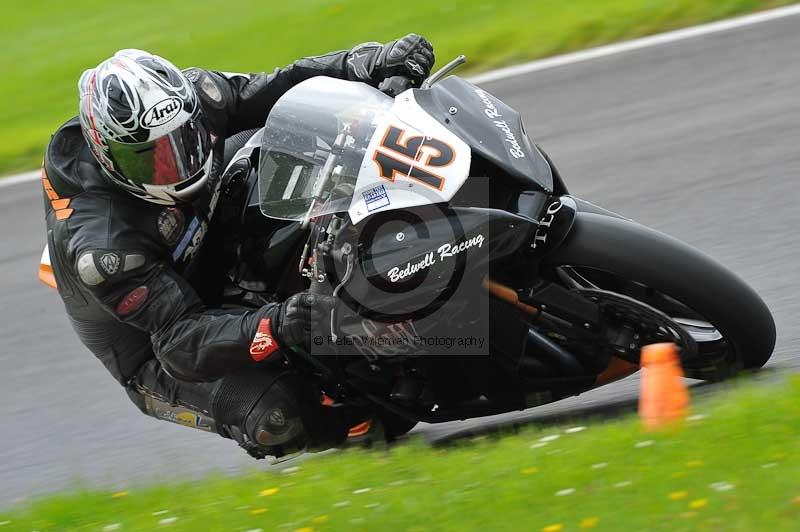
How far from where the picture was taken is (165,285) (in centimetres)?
418

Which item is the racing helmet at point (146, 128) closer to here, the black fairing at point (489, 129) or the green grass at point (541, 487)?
the black fairing at point (489, 129)

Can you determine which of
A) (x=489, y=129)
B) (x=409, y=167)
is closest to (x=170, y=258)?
(x=409, y=167)

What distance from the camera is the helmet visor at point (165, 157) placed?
4.01 metres

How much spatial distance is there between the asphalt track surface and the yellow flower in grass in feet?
4.32

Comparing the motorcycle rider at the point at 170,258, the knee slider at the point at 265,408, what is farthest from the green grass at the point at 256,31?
the knee slider at the point at 265,408

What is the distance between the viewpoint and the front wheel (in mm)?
3875

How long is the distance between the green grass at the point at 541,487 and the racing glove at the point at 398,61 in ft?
4.44

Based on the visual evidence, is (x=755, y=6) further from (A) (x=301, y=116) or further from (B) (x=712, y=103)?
(A) (x=301, y=116)

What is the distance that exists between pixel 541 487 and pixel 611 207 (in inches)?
126

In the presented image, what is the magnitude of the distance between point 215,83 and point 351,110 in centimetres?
108

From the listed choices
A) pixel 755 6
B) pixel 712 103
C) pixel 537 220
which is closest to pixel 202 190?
pixel 537 220

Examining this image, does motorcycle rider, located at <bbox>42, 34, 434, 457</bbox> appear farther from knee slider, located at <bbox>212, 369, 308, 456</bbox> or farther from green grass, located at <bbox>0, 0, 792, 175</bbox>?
green grass, located at <bbox>0, 0, 792, 175</bbox>

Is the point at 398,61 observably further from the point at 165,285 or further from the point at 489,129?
the point at 165,285

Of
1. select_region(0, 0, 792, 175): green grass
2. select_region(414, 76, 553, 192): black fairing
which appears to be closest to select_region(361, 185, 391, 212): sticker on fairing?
select_region(414, 76, 553, 192): black fairing
